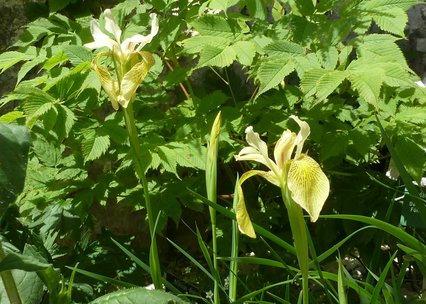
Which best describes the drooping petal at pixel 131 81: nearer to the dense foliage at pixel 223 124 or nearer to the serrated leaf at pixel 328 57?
the dense foliage at pixel 223 124

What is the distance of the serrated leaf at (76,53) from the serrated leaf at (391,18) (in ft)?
2.54

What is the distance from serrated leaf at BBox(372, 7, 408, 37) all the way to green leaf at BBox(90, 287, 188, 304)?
1.13m

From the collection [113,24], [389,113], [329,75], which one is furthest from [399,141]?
[113,24]

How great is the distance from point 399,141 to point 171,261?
1.32 meters

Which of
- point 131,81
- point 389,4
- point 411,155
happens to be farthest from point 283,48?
point 131,81

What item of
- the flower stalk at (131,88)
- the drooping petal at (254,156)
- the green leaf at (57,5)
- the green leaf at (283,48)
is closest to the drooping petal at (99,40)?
the flower stalk at (131,88)

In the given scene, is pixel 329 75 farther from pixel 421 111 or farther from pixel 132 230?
pixel 132 230

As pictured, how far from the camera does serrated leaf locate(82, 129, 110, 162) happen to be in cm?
203

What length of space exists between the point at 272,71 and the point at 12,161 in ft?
3.44

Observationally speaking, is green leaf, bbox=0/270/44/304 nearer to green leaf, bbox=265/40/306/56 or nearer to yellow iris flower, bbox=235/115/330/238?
yellow iris flower, bbox=235/115/330/238

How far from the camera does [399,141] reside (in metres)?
1.97

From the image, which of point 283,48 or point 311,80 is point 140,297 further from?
point 283,48

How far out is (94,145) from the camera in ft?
6.72

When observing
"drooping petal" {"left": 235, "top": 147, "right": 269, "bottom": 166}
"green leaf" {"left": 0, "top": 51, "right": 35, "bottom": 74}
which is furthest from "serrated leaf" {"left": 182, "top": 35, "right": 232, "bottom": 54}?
"drooping petal" {"left": 235, "top": 147, "right": 269, "bottom": 166}
